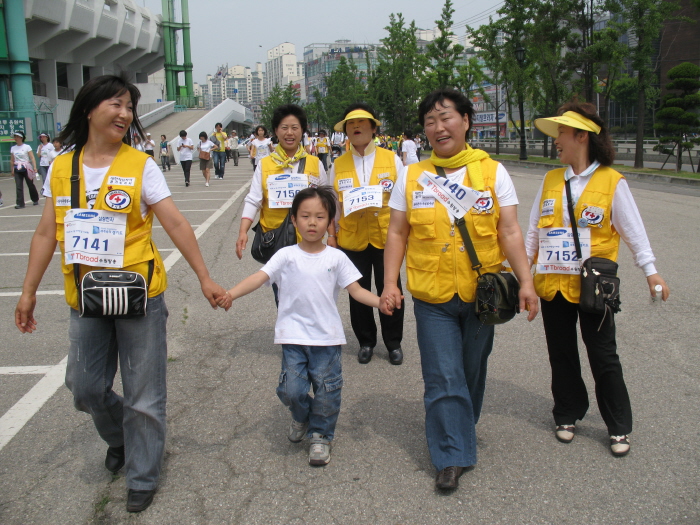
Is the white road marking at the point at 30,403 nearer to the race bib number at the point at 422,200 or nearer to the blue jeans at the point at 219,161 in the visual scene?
the race bib number at the point at 422,200

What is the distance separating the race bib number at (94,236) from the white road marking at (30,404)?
146 centimetres

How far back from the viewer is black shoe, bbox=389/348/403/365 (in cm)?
479

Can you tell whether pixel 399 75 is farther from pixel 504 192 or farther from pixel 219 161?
pixel 504 192

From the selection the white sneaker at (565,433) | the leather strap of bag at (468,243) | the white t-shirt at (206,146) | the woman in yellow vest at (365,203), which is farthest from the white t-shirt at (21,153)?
the white sneaker at (565,433)

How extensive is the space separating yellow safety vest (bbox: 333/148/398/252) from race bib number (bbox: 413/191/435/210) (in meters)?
1.43

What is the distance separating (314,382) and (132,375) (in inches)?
35.0

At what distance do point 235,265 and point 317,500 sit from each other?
5.72m

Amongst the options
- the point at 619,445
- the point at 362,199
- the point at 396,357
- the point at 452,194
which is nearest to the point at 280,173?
the point at 362,199

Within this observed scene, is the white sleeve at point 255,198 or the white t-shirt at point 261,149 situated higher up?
the white t-shirt at point 261,149

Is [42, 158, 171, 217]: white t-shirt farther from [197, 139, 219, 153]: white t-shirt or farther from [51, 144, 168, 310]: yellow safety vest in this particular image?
[197, 139, 219, 153]: white t-shirt

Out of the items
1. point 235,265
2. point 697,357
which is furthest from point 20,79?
point 697,357

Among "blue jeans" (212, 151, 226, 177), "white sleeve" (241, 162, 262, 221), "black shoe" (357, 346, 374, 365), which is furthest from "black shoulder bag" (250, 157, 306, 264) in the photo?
"blue jeans" (212, 151, 226, 177)

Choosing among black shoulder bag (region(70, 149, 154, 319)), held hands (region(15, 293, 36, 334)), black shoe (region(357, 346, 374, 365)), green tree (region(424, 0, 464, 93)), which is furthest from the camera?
green tree (region(424, 0, 464, 93))

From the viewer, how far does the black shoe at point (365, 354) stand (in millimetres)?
4840
